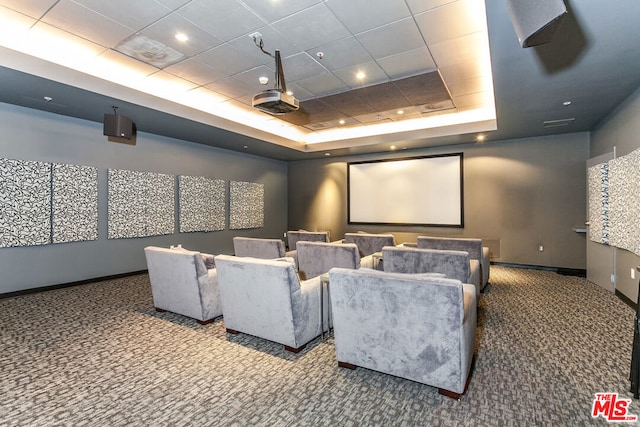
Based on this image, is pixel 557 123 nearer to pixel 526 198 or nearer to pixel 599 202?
pixel 599 202

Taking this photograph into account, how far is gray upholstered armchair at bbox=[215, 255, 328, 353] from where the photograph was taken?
8.88 ft

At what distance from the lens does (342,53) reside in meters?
3.76

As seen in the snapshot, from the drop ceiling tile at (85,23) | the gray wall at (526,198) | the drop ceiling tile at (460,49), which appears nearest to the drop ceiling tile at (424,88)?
the drop ceiling tile at (460,49)

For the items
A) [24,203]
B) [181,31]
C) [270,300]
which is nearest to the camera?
[270,300]

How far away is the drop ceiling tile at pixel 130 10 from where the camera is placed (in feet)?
9.37

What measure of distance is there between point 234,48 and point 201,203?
174 inches

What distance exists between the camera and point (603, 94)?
4090mm

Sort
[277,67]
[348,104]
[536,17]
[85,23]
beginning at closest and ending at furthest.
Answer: [536,17] → [85,23] → [277,67] → [348,104]

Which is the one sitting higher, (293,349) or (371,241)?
(371,241)

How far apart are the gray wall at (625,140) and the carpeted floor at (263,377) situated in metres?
0.68

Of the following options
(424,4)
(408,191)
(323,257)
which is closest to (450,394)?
(323,257)

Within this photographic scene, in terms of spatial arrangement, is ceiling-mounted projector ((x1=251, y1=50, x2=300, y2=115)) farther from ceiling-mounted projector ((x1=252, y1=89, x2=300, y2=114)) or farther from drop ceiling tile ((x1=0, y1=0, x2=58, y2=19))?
drop ceiling tile ((x1=0, y1=0, x2=58, y2=19))

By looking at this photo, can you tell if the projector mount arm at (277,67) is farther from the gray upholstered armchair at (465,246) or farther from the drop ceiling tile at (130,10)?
the gray upholstered armchair at (465,246)

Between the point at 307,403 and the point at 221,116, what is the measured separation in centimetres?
533
